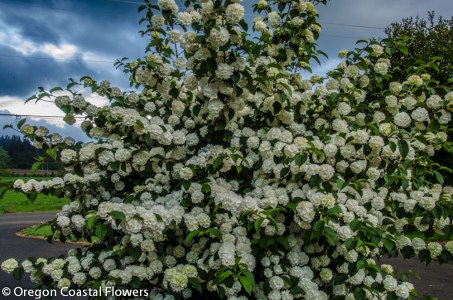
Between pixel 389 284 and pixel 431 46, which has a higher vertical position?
pixel 431 46

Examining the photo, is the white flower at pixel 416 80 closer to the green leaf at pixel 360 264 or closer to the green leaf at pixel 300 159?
the green leaf at pixel 300 159

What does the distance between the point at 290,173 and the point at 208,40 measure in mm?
1070

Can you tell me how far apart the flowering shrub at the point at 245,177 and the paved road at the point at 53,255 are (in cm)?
446

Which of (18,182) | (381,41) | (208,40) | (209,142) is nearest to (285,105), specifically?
(209,142)

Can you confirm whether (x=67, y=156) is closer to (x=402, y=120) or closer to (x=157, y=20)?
(x=157, y=20)

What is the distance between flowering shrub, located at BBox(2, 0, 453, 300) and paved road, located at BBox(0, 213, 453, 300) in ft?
14.6

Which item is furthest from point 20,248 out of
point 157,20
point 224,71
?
point 224,71

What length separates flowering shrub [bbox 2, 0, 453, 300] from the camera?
2.60 meters

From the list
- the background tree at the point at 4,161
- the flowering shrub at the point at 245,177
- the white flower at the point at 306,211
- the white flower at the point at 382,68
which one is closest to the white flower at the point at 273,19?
the flowering shrub at the point at 245,177

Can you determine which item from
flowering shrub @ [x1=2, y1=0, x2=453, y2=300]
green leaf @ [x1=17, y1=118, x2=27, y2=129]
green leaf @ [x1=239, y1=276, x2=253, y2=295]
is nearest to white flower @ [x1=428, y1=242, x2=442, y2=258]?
flowering shrub @ [x1=2, y1=0, x2=453, y2=300]

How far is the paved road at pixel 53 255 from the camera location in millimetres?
7309

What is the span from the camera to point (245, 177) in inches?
128

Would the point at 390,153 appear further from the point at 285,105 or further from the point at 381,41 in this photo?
the point at 381,41

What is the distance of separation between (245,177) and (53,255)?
26.9ft
